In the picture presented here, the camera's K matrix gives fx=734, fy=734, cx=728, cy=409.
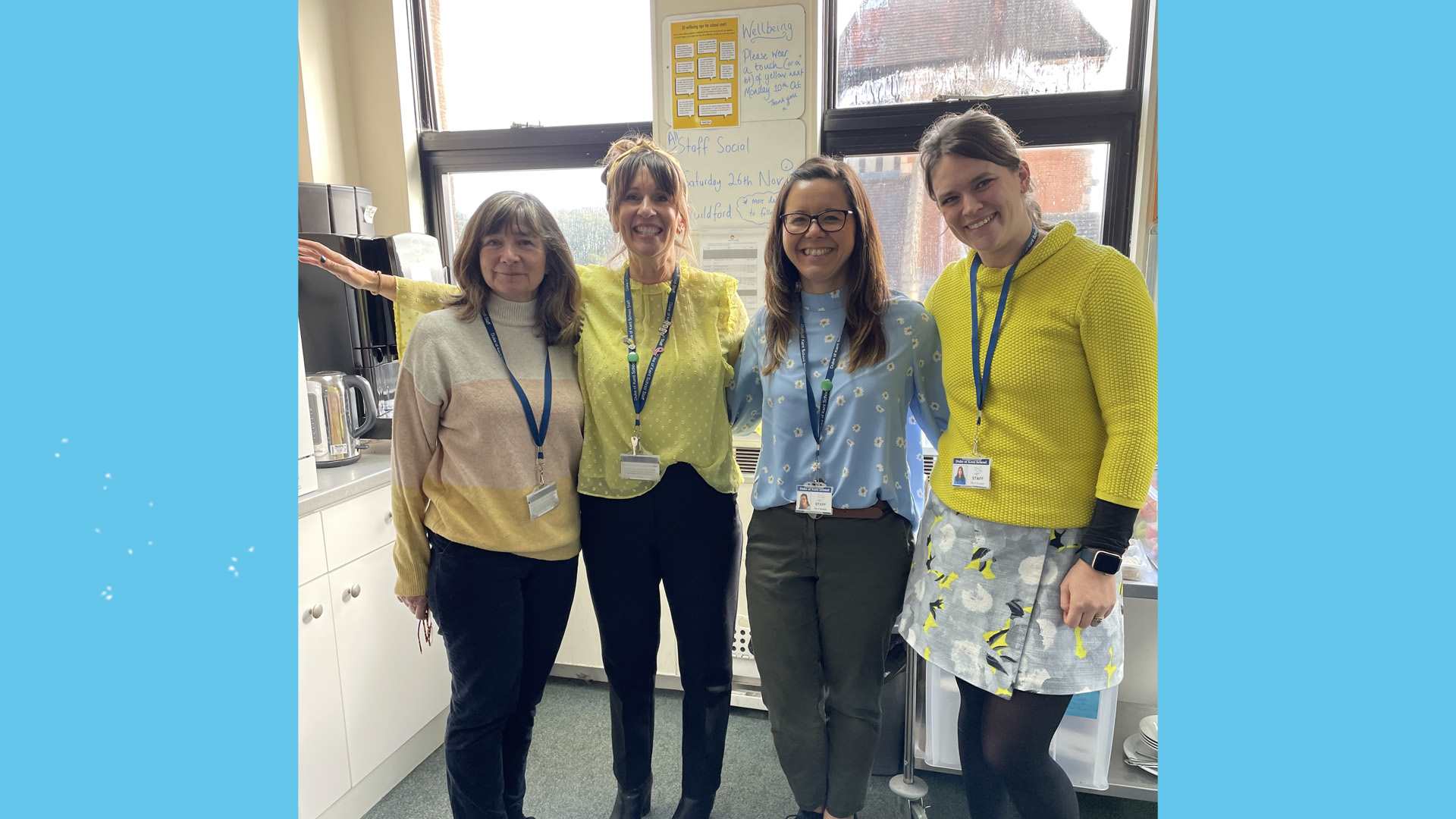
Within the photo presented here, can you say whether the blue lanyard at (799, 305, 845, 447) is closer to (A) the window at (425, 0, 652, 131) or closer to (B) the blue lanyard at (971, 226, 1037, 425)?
(B) the blue lanyard at (971, 226, 1037, 425)

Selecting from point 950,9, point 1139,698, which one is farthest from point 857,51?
point 1139,698

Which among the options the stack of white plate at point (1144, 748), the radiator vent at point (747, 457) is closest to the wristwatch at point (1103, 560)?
the stack of white plate at point (1144, 748)

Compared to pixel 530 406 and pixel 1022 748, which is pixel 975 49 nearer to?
pixel 530 406

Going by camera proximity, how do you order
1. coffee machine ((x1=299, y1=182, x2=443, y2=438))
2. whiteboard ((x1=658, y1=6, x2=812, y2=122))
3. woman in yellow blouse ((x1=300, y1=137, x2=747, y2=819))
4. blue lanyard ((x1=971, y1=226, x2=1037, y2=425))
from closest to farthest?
1. blue lanyard ((x1=971, y1=226, x2=1037, y2=425))
2. woman in yellow blouse ((x1=300, y1=137, x2=747, y2=819))
3. coffee machine ((x1=299, y1=182, x2=443, y2=438))
4. whiteboard ((x1=658, y1=6, x2=812, y2=122))

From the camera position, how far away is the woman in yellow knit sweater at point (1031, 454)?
1.08m

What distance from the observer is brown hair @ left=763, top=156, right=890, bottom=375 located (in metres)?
1.31

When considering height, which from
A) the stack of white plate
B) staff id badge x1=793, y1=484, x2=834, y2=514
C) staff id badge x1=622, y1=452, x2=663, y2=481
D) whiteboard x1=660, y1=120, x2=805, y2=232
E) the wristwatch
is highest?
whiteboard x1=660, y1=120, x2=805, y2=232

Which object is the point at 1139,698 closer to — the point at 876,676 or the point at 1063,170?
the point at 876,676

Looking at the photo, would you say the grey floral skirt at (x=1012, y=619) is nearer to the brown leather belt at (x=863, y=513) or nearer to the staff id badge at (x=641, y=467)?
the brown leather belt at (x=863, y=513)

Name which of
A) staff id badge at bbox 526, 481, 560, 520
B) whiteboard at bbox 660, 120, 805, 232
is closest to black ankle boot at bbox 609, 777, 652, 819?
staff id badge at bbox 526, 481, 560, 520

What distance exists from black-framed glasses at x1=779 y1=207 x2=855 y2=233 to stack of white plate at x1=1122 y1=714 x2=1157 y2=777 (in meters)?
1.49

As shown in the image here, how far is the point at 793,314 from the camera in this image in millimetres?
1389

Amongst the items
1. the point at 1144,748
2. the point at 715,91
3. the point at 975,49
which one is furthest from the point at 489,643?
the point at 975,49

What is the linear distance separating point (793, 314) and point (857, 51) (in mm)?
1396
